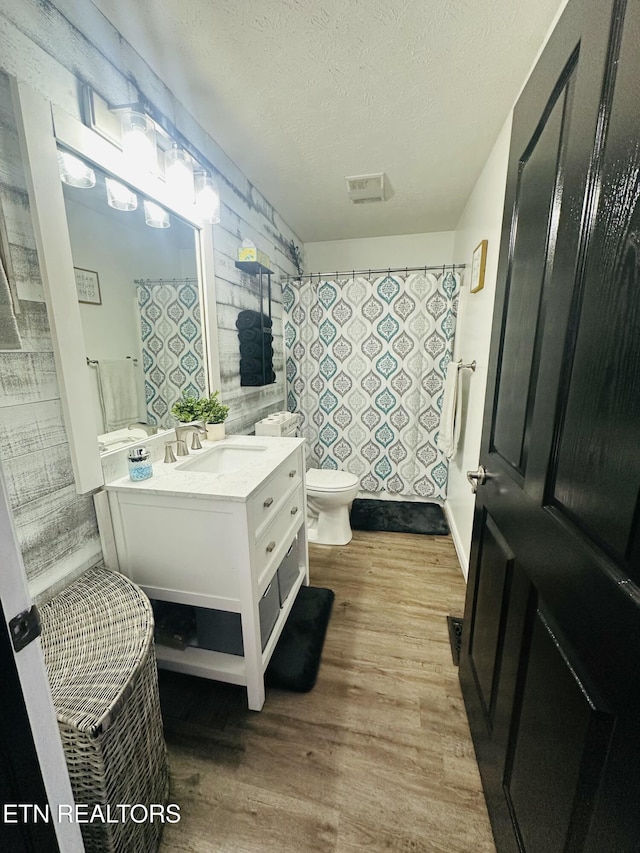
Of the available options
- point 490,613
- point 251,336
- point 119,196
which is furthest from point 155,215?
point 490,613

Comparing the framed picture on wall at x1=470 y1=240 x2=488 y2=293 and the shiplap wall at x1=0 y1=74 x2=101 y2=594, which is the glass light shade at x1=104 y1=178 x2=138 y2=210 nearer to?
the shiplap wall at x1=0 y1=74 x2=101 y2=594

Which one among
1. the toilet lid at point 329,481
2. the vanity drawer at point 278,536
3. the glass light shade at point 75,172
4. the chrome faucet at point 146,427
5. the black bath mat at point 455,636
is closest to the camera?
the glass light shade at point 75,172

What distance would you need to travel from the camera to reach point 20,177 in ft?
2.92

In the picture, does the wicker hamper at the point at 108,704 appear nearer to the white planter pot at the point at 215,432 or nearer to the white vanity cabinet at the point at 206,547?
the white vanity cabinet at the point at 206,547

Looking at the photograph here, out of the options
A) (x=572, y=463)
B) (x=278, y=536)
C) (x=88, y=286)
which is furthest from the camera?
(x=278, y=536)

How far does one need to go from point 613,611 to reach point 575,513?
163 millimetres

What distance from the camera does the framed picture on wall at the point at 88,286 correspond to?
3.55 ft

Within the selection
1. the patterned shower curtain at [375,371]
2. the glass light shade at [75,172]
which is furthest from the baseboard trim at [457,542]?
the glass light shade at [75,172]

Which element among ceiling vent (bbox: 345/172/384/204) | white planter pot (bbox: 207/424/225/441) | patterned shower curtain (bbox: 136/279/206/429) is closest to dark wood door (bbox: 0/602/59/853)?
patterned shower curtain (bbox: 136/279/206/429)

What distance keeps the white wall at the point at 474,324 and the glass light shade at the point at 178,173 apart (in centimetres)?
142

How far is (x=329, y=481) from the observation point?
2350 millimetres

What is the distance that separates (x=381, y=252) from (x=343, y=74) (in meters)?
1.95

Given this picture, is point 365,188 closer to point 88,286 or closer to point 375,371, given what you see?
point 375,371

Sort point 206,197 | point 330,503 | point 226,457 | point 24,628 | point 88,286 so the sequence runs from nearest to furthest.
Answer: point 24,628 < point 88,286 < point 206,197 < point 226,457 < point 330,503
